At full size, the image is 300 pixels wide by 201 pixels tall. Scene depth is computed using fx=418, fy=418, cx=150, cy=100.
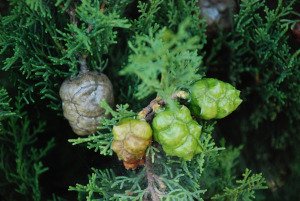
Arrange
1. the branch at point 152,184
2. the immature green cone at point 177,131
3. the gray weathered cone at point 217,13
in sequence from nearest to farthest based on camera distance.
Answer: the immature green cone at point 177,131 → the branch at point 152,184 → the gray weathered cone at point 217,13

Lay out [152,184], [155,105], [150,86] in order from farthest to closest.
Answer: [152,184]
[155,105]
[150,86]

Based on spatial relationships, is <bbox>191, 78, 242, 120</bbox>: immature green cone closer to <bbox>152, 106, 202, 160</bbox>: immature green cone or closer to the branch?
<bbox>152, 106, 202, 160</bbox>: immature green cone

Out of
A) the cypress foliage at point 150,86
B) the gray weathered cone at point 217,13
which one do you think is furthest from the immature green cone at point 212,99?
the gray weathered cone at point 217,13

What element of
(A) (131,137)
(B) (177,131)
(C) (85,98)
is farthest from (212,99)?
(C) (85,98)

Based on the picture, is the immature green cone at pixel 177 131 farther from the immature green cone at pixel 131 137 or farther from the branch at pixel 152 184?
the branch at pixel 152 184

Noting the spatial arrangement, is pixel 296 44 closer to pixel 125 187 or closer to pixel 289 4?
pixel 289 4

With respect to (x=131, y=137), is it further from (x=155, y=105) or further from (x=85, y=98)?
(x=85, y=98)
